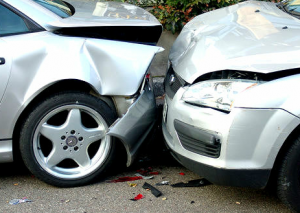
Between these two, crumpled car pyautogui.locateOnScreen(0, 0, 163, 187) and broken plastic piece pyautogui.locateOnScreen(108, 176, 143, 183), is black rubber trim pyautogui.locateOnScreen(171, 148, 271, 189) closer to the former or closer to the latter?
crumpled car pyautogui.locateOnScreen(0, 0, 163, 187)

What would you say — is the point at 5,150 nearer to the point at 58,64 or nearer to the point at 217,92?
the point at 58,64

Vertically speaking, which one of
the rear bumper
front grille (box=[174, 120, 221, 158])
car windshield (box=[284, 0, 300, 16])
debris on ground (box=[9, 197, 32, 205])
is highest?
car windshield (box=[284, 0, 300, 16])

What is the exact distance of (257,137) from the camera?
3.00 metres

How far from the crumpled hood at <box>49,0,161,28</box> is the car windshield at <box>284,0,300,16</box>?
46.3 inches

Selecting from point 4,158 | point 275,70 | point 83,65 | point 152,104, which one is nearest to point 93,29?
point 83,65

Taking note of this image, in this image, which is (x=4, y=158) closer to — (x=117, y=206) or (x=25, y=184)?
(x=25, y=184)

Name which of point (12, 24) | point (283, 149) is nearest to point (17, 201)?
point (12, 24)

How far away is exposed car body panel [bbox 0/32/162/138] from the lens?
3.45m

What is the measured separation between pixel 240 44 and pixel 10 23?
169cm

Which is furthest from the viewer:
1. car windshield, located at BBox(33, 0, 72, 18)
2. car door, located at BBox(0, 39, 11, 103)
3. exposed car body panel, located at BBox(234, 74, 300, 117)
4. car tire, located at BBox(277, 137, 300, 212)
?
car windshield, located at BBox(33, 0, 72, 18)

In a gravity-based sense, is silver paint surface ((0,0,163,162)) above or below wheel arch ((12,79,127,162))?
above

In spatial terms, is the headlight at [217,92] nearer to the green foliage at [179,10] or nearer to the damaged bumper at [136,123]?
the damaged bumper at [136,123]

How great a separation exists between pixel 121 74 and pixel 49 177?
960 millimetres

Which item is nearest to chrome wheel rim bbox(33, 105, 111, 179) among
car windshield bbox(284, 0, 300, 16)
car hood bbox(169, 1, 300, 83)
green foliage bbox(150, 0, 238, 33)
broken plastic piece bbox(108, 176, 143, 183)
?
broken plastic piece bbox(108, 176, 143, 183)
